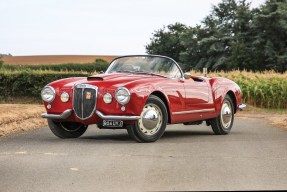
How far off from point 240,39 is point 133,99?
201 feet

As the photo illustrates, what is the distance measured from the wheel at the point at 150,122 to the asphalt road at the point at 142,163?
21cm

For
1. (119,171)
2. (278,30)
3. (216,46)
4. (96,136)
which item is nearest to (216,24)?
(216,46)

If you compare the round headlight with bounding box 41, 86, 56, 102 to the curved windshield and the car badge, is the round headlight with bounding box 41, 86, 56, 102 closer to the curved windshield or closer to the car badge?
the car badge

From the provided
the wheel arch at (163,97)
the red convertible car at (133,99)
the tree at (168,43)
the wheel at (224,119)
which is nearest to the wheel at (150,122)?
the red convertible car at (133,99)

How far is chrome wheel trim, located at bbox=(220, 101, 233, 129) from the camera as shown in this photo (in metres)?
13.7

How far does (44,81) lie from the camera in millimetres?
34438

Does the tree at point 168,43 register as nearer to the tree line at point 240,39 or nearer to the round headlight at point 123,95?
the tree line at point 240,39

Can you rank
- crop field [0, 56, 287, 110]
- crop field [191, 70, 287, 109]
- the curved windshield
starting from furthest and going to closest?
1. crop field [0, 56, 287, 110]
2. crop field [191, 70, 287, 109]
3. the curved windshield

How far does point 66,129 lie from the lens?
12.3 metres

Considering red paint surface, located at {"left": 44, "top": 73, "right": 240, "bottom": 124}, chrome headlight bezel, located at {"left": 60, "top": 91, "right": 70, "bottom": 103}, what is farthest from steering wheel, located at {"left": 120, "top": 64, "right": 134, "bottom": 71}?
chrome headlight bezel, located at {"left": 60, "top": 91, "right": 70, "bottom": 103}

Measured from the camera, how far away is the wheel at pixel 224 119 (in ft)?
44.5

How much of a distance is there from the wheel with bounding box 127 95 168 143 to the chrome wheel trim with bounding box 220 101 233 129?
8.85 ft

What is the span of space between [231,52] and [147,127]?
59.0 meters

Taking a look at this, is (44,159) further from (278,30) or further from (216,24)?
(216,24)
